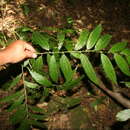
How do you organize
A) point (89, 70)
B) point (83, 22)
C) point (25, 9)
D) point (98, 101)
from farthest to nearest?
point (83, 22) → point (25, 9) → point (98, 101) → point (89, 70)

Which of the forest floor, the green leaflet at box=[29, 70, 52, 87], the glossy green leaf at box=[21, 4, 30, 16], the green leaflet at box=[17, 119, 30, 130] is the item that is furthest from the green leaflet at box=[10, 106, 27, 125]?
the glossy green leaf at box=[21, 4, 30, 16]

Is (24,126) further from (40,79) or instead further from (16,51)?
(16,51)

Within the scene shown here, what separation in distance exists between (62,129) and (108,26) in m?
1.66

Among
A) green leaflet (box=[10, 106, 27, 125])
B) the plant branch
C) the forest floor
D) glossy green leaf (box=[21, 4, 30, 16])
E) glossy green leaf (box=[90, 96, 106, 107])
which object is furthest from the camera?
glossy green leaf (box=[21, 4, 30, 16])

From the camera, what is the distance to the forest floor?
2.05 metres

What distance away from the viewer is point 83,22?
2.96 m

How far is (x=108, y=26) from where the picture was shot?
116 inches

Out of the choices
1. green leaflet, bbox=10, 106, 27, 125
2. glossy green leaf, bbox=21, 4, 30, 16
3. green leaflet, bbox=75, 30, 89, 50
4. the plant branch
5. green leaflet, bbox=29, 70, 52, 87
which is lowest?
the plant branch

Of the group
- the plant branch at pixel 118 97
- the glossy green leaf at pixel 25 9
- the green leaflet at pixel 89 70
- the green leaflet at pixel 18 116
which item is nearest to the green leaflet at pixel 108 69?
the green leaflet at pixel 89 70

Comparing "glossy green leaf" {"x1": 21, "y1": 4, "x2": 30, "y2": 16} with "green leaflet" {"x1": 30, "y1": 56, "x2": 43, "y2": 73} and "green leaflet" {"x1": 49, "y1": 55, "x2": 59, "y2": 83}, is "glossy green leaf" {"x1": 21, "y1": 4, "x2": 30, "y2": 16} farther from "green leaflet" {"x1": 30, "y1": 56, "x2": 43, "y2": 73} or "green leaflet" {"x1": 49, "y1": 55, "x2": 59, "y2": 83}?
"green leaflet" {"x1": 49, "y1": 55, "x2": 59, "y2": 83}

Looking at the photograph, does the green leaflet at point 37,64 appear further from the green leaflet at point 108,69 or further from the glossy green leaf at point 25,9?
the glossy green leaf at point 25,9

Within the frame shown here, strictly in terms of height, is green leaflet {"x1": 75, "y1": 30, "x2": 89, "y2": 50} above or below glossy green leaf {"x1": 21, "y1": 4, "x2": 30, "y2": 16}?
above

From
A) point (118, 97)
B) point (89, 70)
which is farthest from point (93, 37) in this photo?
point (118, 97)

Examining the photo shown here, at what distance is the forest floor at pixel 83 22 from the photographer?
6.73ft
